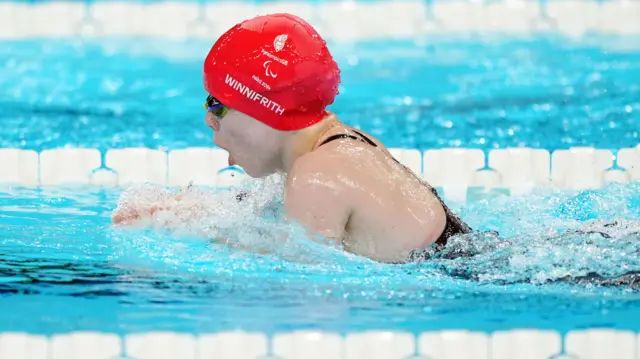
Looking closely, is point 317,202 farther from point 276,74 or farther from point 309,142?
point 276,74

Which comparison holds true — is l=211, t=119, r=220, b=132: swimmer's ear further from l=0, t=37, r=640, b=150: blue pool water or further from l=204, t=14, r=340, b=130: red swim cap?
l=0, t=37, r=640, b=150: blue pool water

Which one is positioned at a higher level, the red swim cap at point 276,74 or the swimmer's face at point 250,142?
the red swim cap at point 276,74

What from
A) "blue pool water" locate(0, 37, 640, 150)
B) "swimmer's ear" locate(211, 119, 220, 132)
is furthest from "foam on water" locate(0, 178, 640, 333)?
"blue pool water" locate(0, 37, 640, 150)

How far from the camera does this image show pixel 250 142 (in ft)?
9.27

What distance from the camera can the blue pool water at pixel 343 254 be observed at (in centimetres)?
253

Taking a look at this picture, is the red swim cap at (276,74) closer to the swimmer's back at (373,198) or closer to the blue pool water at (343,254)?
the swimmer's back at (373,198)

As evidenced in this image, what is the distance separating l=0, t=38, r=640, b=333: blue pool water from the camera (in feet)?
8.29

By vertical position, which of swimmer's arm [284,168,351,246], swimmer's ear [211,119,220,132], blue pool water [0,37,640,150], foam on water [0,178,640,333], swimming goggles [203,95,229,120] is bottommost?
foam on water [0,178,640,333]

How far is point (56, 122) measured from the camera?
542 cm

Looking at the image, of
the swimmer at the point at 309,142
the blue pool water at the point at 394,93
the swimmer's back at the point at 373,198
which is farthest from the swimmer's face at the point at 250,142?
the blue pool water at the point at 394,93

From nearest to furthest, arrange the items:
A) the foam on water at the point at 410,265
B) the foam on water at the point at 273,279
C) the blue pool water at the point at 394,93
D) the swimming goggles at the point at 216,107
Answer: the foam on water at the point at 273,279, the foam on water at the point at 410,265, the swimming goggles at the point at 216,107, the blue pool water at the point at 394,93

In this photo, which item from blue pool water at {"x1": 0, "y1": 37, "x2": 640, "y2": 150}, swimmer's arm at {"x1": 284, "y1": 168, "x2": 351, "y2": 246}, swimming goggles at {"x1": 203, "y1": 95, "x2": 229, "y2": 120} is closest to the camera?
swimmer's arm at {"x1": 284, "y1": 168, "x2": 351, "y2": 246}

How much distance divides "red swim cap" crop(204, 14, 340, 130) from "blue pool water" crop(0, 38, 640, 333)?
33 centimetres

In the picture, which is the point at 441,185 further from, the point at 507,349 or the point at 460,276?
the point at 507,349
